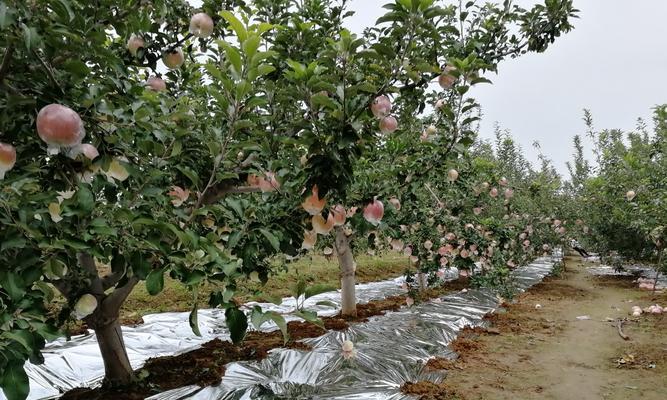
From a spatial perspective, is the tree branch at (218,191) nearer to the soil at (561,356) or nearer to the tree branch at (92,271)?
the tree branch at (92,271)

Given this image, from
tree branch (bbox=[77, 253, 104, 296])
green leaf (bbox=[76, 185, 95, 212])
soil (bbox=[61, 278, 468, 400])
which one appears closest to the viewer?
green leaf (bbox=[76, 185, 95, 212])

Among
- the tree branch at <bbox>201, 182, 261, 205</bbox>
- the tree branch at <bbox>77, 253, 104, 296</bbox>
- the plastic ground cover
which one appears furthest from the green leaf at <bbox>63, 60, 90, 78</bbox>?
the plastic ground cover

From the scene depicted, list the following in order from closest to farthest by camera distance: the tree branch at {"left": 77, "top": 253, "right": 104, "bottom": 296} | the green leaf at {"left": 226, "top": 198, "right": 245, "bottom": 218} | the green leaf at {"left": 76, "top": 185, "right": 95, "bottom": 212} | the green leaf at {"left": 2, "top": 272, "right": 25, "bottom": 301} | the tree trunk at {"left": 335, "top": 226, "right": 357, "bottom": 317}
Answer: the green leaf at {"left": 2, "top": 272, "right": 25, "bottom": 301} → the green leaf at {"left": 76, "top": 185, "right": 95, "bottom": 212} → the green leaf at {"left": 226, "top": 198, "right": 245, "bottom": 218} → the tree branch at {"left": 77, "top": 253, "right": 104, "bottom": 296} → the tree trunk at {"left": 335, "top": 226, "right": 357, "bottom": 317}

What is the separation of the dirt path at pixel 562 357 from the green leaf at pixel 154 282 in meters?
2.65

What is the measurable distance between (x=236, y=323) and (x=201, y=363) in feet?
9.18

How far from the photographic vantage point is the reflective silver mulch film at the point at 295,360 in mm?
3105

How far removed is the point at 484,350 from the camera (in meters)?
4.58

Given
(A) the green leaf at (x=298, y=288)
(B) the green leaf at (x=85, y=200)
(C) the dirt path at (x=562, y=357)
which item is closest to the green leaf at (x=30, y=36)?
(B) the green leaf at (x=85, y=200)

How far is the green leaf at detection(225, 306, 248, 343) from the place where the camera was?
1041mm

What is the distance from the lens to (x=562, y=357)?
454cm

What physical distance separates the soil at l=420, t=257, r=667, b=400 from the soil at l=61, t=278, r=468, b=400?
1357 mm

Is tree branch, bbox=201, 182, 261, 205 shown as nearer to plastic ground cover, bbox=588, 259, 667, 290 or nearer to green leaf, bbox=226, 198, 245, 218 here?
green leaf, bbox=226, 198, 245, 218

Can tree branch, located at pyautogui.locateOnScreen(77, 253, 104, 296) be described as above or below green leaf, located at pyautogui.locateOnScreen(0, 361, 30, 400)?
above

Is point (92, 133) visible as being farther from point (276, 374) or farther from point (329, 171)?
point (276, 374)
